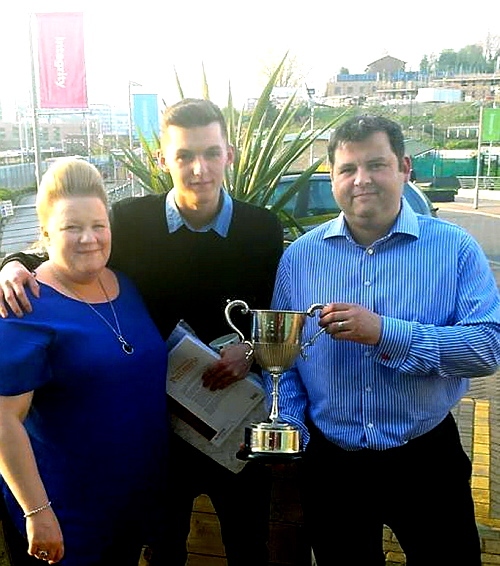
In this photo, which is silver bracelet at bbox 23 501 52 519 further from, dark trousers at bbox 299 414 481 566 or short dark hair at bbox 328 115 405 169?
short dark hair at bbox 328 115 405 169

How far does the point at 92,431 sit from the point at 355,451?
A: 782mm

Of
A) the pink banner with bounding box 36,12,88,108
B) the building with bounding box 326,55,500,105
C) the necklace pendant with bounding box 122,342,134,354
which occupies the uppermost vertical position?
the building with bounding box 326,55,500,105

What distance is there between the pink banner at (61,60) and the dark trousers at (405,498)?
393 inches

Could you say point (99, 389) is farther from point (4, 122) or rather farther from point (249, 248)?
point (4, 122)

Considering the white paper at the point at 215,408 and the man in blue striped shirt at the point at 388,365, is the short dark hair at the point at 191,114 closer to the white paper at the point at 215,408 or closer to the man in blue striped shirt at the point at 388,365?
the man in blue striped shirt at the point at 388,365

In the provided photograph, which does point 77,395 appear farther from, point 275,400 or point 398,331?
point 398,331

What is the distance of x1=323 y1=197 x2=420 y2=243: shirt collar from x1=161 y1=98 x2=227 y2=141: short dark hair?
1.71ft

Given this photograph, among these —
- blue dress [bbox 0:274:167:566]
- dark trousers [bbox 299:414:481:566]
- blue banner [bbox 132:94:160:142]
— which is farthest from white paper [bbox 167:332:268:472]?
blue banner [bbox 132:94:160:142]

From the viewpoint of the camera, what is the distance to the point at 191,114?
2.20 m

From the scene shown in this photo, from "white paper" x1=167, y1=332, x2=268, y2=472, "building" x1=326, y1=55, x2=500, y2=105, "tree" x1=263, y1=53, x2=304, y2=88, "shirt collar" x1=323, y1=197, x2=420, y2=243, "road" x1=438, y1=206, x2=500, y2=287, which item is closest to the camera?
"shirt collar" x1=323, y1=197, x2=420, y2=243

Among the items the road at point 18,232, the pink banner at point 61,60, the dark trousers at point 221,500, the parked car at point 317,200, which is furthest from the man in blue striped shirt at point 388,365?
the pink banner at point 61,60

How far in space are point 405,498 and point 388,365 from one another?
1.44 feet

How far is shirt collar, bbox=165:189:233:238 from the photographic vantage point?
2.32 meters

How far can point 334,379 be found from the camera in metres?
2.09
